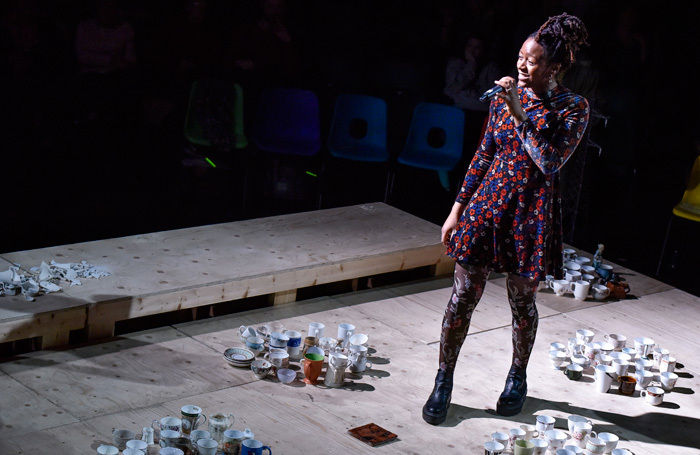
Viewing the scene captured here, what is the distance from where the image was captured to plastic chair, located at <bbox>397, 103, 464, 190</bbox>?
6723 millimetres

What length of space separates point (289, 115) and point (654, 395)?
3.40m

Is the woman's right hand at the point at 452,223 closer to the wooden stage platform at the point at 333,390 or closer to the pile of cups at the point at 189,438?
the wooden stage platform at the point at 333,390

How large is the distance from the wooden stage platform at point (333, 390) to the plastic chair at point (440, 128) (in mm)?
1982

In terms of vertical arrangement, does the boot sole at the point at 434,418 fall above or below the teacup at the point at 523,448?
below

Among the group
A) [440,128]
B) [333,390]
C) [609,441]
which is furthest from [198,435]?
[440,128]

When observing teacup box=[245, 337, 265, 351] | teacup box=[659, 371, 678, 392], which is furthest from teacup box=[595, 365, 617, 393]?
teacup box=[245, 337, 265, 351]

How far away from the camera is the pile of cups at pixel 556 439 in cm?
354

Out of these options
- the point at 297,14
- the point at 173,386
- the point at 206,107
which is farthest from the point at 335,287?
the point at 297,14

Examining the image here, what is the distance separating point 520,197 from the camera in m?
3.49

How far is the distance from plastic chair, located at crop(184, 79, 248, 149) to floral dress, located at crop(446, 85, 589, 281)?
324cm

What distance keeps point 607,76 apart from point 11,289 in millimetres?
4268

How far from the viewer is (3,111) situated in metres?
6.26

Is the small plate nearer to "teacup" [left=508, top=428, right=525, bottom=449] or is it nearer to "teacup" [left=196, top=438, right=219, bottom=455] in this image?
"teacup" [left=196, top=438, right=219, bottom=455]

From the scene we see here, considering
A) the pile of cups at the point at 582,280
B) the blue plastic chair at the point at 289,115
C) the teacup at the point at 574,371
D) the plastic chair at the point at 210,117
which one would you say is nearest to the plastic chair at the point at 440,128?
the blue plastic chair at the point at 289,115
